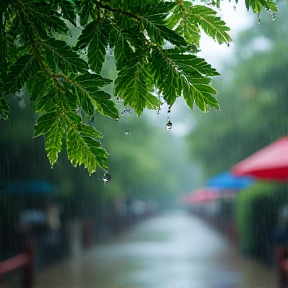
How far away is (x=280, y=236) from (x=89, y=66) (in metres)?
11.6

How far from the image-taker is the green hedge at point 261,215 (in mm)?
15414

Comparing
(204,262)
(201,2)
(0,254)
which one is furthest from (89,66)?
(204,262)

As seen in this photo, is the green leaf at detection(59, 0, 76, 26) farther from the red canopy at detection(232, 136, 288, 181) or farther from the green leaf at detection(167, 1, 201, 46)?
the red canopy at detection(232, 136, 288, 181)

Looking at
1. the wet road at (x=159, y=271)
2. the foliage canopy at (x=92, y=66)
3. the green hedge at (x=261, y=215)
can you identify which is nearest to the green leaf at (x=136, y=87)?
the foliage canopy at (x=92, y=66)

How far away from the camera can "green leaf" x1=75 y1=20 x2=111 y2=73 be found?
175 cm

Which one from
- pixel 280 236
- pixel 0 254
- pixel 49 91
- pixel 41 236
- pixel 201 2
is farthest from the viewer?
pixel 41 236

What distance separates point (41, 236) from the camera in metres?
17.1

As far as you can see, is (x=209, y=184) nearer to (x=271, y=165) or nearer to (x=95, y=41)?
(x=271, y=165)

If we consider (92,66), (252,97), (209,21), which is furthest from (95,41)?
(252,97)

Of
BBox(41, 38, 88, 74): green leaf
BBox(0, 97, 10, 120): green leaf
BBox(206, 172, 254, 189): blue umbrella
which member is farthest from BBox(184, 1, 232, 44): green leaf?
BBox(206, 172, 254, 189): blue umbrella

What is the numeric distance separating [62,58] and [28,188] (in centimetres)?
1525

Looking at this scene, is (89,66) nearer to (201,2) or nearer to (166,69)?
(166,69)

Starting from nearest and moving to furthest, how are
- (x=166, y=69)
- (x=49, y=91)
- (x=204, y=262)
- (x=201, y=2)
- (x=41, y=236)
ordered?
(x=166, y=69), (x=49, y=91), (x=201, y=2), (x=204, y=262), (x=41, y=236)

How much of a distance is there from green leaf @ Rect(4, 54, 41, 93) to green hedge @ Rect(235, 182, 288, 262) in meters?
14.0
